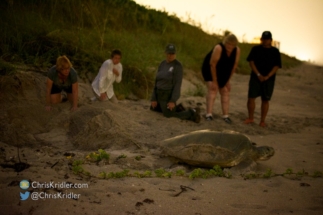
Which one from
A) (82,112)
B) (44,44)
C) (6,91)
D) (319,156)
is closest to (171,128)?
(82,112)

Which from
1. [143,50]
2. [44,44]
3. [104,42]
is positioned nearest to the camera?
[44,44]

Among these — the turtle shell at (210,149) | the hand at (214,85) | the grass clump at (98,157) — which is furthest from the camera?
the hand at (214,85)

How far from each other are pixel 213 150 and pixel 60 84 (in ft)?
7.97

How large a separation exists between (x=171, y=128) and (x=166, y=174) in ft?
5.69

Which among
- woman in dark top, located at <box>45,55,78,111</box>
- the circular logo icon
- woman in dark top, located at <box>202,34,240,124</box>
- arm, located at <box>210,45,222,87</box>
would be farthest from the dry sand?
arm, located at <box>210,45,222,87</box>

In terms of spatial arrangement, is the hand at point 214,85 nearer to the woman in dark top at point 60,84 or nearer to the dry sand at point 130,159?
the dry sand at point 130,159

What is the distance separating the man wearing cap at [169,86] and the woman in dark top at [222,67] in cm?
45

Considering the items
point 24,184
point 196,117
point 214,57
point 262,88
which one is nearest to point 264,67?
point 262,88

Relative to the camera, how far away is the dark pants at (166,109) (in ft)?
16.3

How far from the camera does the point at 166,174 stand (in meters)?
2.71

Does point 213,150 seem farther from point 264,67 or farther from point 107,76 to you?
point 107,76

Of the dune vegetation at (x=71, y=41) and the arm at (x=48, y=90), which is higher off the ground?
the dune vegetation at (x=71, y=41)

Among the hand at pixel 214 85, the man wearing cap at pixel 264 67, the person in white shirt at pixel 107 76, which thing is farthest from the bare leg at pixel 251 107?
the person in white shirt at pixel 107 76

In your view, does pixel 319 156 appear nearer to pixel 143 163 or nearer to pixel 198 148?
pixel 198 148
